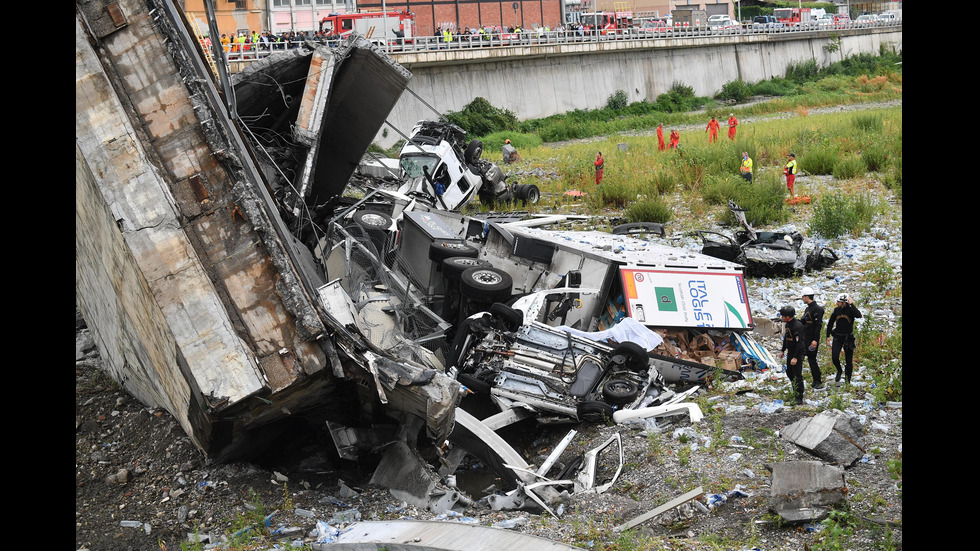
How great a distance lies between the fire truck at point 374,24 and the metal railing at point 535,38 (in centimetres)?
57

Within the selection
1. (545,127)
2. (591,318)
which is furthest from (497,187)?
(545,127)

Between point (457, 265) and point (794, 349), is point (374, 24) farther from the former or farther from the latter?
point (794, 349)

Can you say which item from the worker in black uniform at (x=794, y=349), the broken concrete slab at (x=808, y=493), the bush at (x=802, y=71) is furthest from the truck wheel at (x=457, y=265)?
Answer: the bush at (x=802, y=71)

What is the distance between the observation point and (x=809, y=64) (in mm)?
51531

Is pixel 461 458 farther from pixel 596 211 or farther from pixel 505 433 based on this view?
pixel 596 211

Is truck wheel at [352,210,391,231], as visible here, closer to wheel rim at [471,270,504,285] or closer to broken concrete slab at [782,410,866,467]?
wheel rim at [471,270,504,285]

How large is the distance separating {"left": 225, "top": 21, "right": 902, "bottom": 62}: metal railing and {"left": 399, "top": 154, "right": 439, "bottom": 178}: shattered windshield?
33.6 ft

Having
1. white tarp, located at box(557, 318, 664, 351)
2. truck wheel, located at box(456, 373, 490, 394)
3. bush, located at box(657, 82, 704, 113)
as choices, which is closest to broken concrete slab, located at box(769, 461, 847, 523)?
white tarp, located at box(557, 318, 664, 351)

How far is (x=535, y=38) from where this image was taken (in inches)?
1467

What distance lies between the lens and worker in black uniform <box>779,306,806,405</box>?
785 centimetres

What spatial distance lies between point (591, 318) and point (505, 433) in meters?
1.91

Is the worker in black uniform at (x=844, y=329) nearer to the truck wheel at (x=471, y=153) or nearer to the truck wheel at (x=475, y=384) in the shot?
the truck wheel at (x=475, y=384)

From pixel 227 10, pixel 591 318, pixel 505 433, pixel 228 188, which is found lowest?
pixel 505 433

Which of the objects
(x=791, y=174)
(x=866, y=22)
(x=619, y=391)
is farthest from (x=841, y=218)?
(x=866, y=22)
